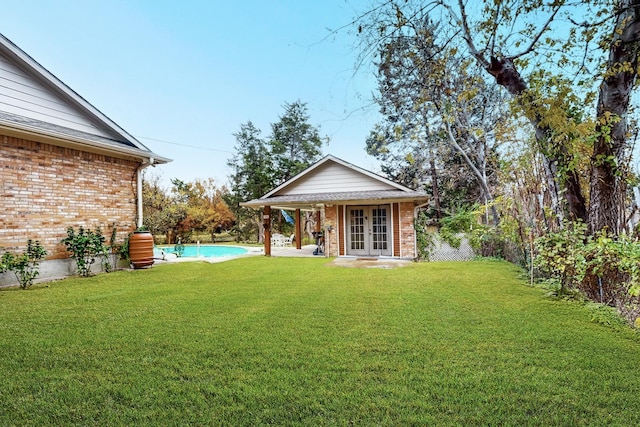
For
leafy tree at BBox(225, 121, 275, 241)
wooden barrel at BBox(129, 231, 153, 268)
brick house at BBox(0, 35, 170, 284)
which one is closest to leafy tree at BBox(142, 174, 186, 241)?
leafy tree at BBox(225, 121, 275, 241)

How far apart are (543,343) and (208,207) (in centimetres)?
2503

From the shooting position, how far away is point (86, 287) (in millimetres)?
7277

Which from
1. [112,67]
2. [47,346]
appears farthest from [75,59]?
[47,346]

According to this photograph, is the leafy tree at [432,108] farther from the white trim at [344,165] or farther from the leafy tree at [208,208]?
the leafy tree at [208,208]

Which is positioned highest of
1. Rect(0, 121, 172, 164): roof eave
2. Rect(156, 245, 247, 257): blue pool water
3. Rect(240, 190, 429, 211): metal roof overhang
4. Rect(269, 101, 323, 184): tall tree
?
Rect(269, 101, 323, 184): tall tree

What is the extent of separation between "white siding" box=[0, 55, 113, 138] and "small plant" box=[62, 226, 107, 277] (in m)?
3.13

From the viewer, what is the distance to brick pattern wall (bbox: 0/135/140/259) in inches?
298

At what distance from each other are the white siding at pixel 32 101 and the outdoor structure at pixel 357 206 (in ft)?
22.6

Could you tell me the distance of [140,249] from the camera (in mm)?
9922

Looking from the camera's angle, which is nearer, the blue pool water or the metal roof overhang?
the metal roof overhang

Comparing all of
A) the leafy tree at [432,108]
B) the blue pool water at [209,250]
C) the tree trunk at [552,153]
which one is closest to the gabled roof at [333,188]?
the leafy tree at [432,108]

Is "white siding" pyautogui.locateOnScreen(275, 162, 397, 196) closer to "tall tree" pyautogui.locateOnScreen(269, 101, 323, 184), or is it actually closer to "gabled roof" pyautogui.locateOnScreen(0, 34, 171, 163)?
"gabled roof" pyautogui.locateOnScreen(0, 34, 171, 163)

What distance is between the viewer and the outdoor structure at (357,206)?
1272 centimetres

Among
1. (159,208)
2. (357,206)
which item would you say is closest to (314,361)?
(357,206)
